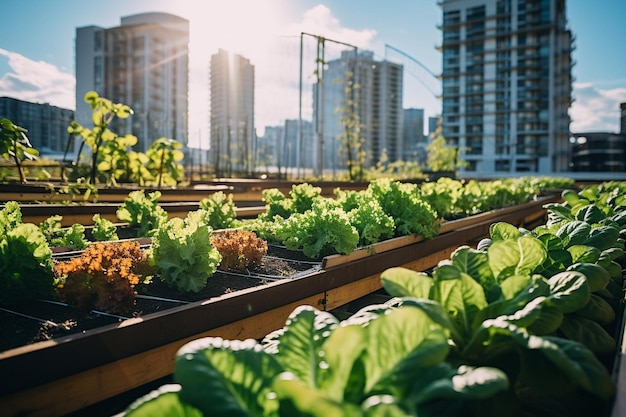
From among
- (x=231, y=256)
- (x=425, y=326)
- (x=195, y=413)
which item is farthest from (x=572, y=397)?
(x=231, y=256)

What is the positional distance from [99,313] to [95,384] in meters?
0.50

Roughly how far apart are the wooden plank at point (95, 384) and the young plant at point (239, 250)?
2.48 ft

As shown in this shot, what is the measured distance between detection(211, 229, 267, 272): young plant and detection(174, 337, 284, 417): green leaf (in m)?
2.20

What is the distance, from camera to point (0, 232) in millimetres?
2311

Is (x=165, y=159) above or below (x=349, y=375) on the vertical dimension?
above

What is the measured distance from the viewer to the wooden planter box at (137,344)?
163cm

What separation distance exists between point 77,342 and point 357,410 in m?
1.41

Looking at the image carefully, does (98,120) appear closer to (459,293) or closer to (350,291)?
(350,291)

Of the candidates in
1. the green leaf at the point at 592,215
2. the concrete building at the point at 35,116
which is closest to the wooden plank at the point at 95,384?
the green leaf at the point at 592,215

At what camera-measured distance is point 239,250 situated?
3.09m

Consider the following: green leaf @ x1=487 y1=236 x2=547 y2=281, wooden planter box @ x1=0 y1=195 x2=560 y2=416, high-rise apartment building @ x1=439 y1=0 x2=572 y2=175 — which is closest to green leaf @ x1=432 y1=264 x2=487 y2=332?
green leaf @ x1=487 y1=236 x2=547 y2=281

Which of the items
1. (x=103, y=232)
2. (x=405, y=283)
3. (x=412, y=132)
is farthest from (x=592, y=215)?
(x=412, y=132)

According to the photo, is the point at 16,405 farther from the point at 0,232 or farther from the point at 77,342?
the point at 0,232

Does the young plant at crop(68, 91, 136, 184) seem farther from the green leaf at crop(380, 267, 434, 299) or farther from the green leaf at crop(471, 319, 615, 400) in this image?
the green leaf at crop(471, 319, 615, 400)
